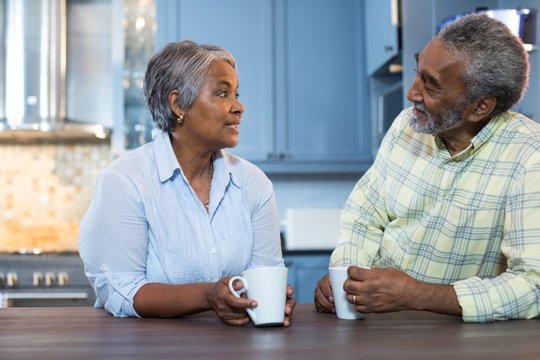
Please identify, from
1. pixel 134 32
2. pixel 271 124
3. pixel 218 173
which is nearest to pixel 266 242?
pixel 218 173

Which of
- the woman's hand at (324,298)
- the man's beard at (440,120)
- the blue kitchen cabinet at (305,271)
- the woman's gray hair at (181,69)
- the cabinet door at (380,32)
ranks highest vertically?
the cabinet door at (380,32)

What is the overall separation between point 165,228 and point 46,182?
116 inches

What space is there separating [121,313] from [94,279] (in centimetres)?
16

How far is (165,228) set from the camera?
1616 millimetres

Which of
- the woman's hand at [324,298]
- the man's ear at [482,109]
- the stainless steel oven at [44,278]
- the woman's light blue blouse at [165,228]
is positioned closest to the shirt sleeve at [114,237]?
the woman's light blue blouse at [165,228]

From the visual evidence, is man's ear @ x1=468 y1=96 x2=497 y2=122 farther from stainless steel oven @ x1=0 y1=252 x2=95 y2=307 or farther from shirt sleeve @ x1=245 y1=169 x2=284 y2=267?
stainless steel oven @ x1=0 y1=252 x2=95 y2=307

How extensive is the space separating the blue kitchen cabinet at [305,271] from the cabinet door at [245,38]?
638 mm

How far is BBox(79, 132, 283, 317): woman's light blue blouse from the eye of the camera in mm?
1553

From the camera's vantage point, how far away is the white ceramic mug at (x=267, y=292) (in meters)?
1.25

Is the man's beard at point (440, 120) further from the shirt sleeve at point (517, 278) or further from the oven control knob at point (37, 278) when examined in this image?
the oven control knob at point (37, 278)

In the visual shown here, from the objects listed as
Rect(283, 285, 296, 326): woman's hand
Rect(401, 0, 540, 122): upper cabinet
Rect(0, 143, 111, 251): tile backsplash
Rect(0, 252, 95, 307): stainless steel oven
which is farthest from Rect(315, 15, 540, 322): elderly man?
Rect(0, 143, 111, 251): tile backsplash

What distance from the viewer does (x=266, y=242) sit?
1.73 metres

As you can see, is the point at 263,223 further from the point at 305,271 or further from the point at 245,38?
the point at 245,38

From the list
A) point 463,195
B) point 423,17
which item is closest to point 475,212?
point 463,195
